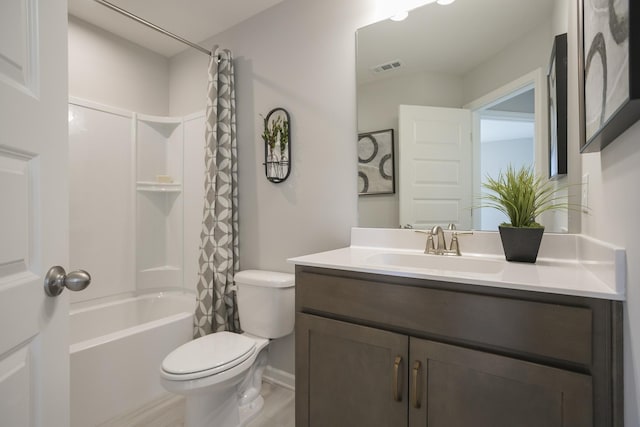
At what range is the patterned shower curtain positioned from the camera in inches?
81.5

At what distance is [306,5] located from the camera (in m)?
1.91

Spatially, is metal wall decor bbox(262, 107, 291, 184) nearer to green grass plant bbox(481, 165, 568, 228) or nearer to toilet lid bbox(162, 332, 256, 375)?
toilet lid bbox(162, 332, 256, 375)

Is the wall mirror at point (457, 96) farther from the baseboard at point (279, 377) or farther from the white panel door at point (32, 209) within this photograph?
the white panel door at point (32, 209)

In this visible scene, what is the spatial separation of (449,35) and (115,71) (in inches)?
95.7

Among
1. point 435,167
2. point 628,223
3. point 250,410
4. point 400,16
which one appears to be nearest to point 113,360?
point 250,410

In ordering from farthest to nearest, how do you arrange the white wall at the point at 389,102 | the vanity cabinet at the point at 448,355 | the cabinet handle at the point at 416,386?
the white wall at the point at 389,102 → the cabinet handle at the point at 416,386 → the vanity cabinet at the point at 448,355

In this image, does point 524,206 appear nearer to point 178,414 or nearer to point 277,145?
point 277,145

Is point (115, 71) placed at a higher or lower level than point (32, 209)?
higher

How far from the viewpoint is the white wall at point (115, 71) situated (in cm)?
222

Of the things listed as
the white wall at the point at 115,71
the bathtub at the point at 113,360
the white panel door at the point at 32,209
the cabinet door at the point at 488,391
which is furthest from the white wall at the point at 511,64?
the white wall at the point at 115,71

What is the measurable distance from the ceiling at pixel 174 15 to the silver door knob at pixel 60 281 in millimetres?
1993

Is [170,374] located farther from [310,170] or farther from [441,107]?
[441,107]

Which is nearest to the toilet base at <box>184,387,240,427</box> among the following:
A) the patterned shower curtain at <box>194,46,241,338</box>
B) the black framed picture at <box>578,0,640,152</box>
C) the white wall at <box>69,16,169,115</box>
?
the patterned shower curtain at <box>194,46,241,338</box>

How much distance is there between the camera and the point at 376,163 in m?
1.68
